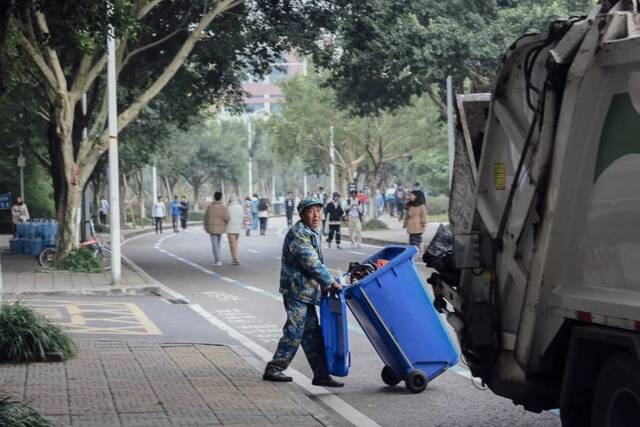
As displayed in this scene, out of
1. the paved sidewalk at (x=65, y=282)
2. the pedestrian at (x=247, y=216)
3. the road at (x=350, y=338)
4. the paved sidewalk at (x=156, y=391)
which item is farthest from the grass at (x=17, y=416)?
the pedestrian at (x=247, y=216)

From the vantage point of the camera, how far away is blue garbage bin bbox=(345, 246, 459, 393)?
8680 mm

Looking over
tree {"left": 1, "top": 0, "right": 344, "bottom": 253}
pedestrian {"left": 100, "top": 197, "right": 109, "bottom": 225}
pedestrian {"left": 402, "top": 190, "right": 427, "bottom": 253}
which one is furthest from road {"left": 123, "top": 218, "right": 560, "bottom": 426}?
pedestrian {"left": 100, "top": 197, "right": 109, "bottom": 225}

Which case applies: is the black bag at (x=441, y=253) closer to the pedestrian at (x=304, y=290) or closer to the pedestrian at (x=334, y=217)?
the pedestrian at (x=304, y=290)

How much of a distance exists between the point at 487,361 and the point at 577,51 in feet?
6.83

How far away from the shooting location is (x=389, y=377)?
930 centimetres

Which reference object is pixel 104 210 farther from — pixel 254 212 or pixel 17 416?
pixel 17 416

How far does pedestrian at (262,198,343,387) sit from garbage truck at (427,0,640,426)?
243 cm

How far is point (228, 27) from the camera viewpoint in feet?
86.7

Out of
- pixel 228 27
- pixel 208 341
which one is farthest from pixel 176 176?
pixel 208 341

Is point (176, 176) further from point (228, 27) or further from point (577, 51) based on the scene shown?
point (577, 51)

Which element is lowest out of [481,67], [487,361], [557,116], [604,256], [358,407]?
[358,407]

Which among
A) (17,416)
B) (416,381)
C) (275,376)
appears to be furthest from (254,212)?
(17,416)

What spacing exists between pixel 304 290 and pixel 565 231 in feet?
12.3

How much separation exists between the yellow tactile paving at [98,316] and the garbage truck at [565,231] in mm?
7340
